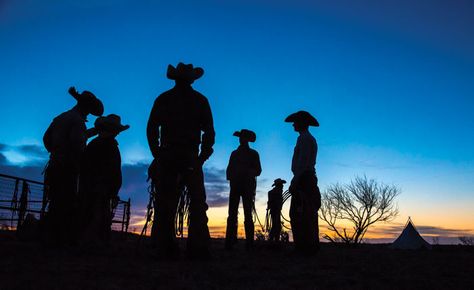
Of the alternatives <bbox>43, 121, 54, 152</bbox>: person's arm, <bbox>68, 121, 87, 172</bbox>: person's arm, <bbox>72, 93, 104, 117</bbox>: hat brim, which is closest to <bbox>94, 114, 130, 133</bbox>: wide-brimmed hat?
<bbox>68, 121, 87, 172</bbox>: person's arm

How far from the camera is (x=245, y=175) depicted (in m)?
9.03

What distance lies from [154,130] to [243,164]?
12.1ft

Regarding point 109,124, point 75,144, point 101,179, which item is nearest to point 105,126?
point 109,124

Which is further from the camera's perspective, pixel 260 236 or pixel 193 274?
pixel 260 236

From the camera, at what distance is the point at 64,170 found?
6781 millimetres

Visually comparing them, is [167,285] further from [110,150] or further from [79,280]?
[110,150]

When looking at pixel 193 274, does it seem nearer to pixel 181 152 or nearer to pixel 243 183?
pixel 181 152

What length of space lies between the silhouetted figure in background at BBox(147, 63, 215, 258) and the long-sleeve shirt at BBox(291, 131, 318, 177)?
79.5 inches

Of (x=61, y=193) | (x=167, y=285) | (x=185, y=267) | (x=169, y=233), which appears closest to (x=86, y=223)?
(x=61, y=193)

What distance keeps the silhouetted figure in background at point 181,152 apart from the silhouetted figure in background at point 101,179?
1.11 m

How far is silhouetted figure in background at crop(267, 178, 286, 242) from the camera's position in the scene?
8.73 m

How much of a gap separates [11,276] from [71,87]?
421cm

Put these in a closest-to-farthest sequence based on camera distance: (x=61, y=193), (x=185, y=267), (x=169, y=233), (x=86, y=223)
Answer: (x=185, y=267) < (x=169, y=233) < (x=86, y=223) < (x=61, y=193)

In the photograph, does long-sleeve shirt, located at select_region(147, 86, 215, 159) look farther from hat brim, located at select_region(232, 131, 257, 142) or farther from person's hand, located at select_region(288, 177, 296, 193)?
hat brim, located at select_region(232, 131, 257, 142)
